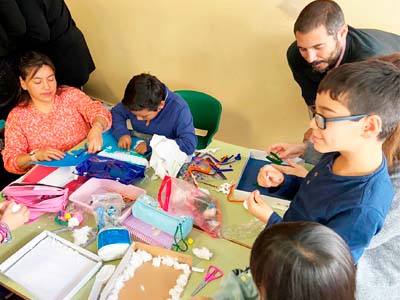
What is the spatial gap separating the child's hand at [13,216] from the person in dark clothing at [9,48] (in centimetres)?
80

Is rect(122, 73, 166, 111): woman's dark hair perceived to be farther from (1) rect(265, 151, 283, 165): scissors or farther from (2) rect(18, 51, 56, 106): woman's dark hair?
(1) rect(265, 151, 283, 165): scissors

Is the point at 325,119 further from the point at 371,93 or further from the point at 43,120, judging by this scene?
the point at 43,120

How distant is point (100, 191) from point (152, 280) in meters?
0.49

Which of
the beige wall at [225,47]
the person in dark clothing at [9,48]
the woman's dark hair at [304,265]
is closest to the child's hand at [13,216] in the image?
the person in dark clothing at [9,48]

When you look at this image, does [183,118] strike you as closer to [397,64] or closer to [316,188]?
[316,188]

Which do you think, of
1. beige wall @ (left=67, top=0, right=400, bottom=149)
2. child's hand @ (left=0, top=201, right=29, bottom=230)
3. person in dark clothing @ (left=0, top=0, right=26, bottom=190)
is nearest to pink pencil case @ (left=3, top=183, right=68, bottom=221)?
child's hand @ (left=0, top=201, right=29, bottom=230)

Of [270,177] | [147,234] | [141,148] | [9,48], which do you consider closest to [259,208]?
[270,177]

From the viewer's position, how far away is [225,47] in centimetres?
233

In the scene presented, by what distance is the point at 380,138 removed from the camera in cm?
100

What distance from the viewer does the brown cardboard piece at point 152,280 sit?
1094mm

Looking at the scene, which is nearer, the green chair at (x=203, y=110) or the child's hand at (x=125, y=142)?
the child's hand at (x=125, y=142)

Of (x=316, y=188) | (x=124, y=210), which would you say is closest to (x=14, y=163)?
(x=124, y=210)

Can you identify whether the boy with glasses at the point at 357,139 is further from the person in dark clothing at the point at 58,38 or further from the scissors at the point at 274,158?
the person in dark clothing at the point at 58,38

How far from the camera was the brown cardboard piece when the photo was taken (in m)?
1.09
